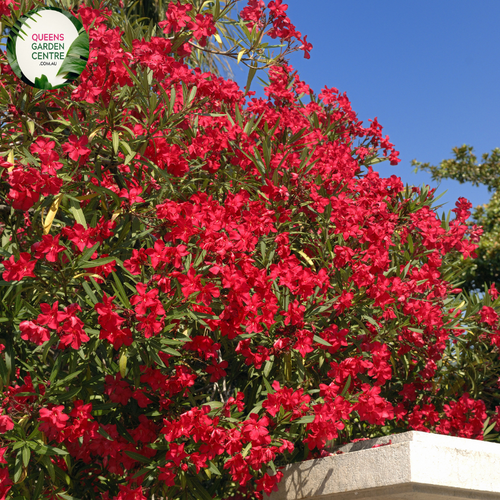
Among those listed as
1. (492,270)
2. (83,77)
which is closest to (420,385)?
(83,77)

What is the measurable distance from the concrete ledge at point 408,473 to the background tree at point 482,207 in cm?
729

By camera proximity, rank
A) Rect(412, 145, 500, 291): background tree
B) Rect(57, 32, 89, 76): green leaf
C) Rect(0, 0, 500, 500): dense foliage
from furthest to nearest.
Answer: Rect(412, 145, 500, 291): background tree < Rect(57, 32, 89, 76): green leaf < Rect(0, 0, 500, 500): dense foliage

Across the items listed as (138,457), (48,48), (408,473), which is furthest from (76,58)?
(408,473)

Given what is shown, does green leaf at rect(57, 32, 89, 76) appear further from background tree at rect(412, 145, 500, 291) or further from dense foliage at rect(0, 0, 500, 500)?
background tree at rect(412, 145, 500, 291)

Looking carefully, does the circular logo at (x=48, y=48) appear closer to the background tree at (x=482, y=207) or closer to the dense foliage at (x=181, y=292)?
the dense foliage at (x=181, y=292)

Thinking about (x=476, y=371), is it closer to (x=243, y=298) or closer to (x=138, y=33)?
(x=243, y=298)

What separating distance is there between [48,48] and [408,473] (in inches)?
108

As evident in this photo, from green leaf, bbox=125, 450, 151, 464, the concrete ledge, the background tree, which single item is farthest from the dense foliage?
the background tree

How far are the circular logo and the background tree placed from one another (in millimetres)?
7782

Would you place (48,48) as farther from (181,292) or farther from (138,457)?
(138,457)

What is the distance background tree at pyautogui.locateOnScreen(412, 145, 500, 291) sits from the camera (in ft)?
31.7

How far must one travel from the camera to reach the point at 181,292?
2232 millimetres

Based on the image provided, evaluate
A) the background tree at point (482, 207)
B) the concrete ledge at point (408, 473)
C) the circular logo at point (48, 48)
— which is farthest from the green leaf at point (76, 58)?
the background tree at point (482, 207)

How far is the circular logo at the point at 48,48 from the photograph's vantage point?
2627 millimetres
